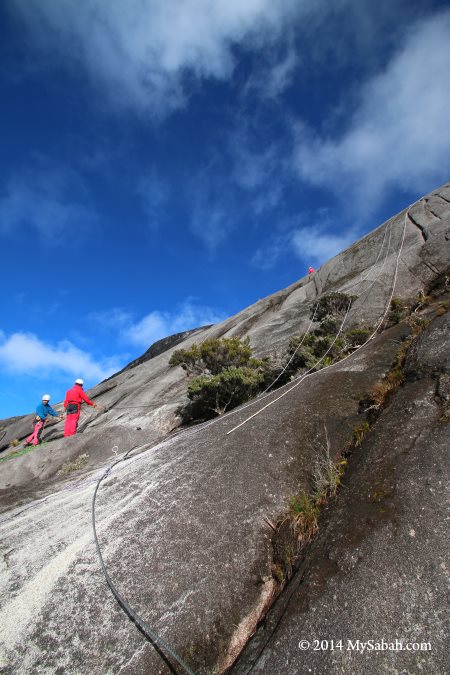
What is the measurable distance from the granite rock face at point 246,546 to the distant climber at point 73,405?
298 inches

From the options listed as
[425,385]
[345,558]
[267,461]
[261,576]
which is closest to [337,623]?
[345,558]

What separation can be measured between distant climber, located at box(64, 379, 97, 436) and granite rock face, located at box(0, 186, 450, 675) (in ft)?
24.8

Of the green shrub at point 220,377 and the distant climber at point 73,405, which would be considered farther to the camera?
the distant climber at point 73,405

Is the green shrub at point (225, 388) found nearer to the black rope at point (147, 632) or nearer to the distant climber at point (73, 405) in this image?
the distant climber at point (73, 405)

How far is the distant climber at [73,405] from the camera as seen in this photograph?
16609mm

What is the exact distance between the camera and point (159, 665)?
3861mm

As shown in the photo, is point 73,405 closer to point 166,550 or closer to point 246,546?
point 166,550

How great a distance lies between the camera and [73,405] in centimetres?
1706

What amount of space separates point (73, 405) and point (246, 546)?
1410 cm

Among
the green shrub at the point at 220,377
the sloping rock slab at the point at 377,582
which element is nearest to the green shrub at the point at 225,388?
the green shrub at the point at 220,377

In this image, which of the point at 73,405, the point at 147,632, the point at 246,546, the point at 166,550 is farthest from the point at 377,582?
the point at 73,405

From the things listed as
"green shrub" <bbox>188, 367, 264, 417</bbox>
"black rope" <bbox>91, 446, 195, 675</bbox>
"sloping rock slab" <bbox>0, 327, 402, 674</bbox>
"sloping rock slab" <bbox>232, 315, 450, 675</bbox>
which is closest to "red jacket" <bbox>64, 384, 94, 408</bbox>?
"green shrub" <bbox>188, 367, 264, 417</bbox>

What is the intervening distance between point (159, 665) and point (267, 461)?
336 centimetres

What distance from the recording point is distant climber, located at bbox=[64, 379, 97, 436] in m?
16.6
